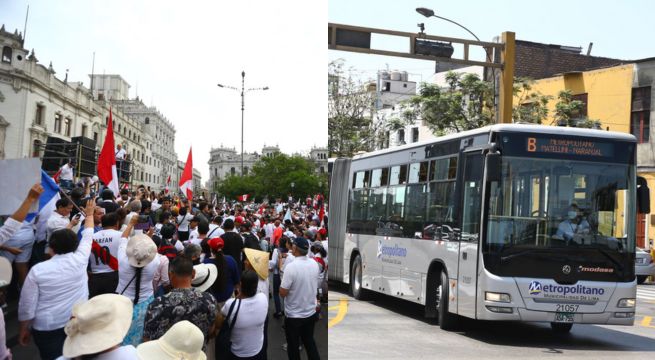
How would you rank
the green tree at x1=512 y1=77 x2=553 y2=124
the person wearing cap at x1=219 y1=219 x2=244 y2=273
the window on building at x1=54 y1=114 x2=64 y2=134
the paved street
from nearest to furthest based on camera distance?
the window on building at x1=54 y1=114 x2=64 y2=134
the person wearing cap at x1=219 y1=219 x2=244 y2=273
the paved street
the green tree at x1=512 y1=77 x2=553 y2=124

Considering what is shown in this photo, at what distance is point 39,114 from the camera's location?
4.20m

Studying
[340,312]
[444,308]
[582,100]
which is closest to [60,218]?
[444,308]

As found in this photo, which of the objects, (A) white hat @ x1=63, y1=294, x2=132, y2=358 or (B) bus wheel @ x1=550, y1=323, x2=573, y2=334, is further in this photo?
(B) bus wheel @ x1=550, y1=323, x2=573, y2=334

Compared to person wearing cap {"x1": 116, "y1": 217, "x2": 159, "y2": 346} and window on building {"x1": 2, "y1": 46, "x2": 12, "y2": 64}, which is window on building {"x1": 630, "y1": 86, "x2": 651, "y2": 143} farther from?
window on building {"x1": 2, "y1": 46, "x2": 12, "y2": 64}

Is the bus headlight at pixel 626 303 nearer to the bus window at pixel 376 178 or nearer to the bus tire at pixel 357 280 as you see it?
the bus window at pixel 376 178

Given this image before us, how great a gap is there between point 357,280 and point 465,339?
519 cm

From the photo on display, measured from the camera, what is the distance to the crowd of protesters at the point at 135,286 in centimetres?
390

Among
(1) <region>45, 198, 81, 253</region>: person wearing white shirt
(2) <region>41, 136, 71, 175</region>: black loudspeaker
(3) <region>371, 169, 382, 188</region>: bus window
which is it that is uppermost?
(3) <region>371, 169, 382, 188</region>: bus window

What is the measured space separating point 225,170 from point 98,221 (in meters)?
0.99

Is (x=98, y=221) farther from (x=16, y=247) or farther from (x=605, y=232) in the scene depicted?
(x=605, y=232)

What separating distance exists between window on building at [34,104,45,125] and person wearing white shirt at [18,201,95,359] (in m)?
0.69

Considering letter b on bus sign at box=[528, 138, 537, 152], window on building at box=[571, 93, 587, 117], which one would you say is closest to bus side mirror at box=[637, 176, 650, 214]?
letter b on bus sign at box=[528, 138, 537, 152]

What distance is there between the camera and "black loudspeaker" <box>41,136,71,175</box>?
167 inches

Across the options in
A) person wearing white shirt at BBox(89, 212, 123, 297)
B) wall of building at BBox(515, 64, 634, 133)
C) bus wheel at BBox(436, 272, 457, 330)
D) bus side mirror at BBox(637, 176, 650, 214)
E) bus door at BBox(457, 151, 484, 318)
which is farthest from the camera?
wall of building at BBox(515, 64, 634, 133)
